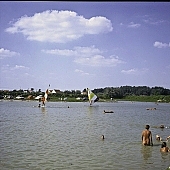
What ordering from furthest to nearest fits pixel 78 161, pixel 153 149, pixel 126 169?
pixel 153 149 < pixel 78 161 < pixel 126 169

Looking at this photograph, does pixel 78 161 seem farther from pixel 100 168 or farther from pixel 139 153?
pixel 139 153

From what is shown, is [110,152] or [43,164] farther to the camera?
[110,152]

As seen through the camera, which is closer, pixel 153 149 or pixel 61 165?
pixel 61 165

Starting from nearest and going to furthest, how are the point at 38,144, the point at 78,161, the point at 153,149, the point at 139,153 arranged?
the point at 78,161, the point at 139,153, the point at 153,149, the point at 38,144

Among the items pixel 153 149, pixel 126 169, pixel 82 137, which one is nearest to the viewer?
pixel 126 169

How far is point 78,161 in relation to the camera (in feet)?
43.8

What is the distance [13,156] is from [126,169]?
535 centimetres

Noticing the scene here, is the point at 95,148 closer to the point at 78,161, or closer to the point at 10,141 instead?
the point at 78,161

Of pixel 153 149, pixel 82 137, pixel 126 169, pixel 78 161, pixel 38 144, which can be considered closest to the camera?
pixel 126 169

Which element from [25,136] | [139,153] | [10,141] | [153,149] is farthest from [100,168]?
[25,136]

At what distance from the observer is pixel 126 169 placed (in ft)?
39.6

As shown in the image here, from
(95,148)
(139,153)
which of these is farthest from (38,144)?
(139,153)

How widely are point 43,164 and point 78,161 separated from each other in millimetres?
1606

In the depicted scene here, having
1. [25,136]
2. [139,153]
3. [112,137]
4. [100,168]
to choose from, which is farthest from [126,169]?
[25,136]
